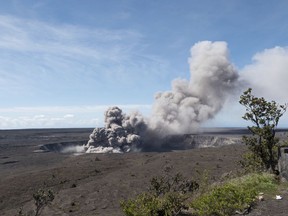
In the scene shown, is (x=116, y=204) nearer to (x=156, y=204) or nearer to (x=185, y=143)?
(x=156, y=204)

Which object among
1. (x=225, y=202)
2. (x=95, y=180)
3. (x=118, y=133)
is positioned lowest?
(x=95, y=180)

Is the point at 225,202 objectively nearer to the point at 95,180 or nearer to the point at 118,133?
the point at 95,180

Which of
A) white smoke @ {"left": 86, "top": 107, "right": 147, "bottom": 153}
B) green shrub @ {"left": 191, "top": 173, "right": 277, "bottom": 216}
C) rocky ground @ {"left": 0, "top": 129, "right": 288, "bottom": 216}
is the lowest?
rocky ground @ {"left": 0, "top": 129, "right": 288, "bottom": 216}

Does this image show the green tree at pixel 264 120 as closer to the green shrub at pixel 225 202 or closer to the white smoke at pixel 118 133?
the green shrub at pixel 225 202

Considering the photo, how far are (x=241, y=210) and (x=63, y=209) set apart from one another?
28164mm

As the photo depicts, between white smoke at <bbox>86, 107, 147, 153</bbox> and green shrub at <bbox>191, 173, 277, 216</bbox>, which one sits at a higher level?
white smoke at <bbox>86, 107, 147, 153</bbox>

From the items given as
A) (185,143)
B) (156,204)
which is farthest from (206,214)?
(185,143)

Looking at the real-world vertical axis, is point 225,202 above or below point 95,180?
above

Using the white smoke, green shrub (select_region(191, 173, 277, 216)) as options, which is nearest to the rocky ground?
green shrub (select_region(191, 173, 277, 216))

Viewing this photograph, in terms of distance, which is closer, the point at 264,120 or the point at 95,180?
the point at 264,120

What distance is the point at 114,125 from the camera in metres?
116

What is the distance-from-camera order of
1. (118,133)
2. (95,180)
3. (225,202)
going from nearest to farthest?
Result: (225,202), (95,180), (118,133)

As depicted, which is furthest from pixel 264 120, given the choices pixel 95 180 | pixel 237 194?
pixel 95 180

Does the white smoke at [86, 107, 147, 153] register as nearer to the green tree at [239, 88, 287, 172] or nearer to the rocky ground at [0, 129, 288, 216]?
the rocky ground at [0, 129, 288, 216]
